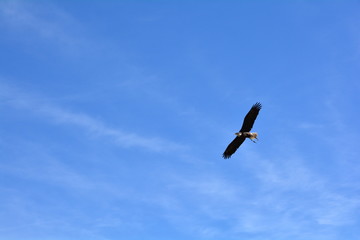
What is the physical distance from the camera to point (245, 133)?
1759 inches

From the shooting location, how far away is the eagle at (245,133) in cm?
4319

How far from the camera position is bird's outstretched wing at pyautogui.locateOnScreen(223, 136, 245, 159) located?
45750mm

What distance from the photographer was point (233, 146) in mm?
46531

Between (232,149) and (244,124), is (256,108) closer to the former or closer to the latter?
(244,124)

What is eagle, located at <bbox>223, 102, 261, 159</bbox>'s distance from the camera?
43188mm

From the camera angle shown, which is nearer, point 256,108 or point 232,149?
point 256,108

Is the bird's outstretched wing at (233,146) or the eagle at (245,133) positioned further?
the bird's outstretched wing at (233,146)

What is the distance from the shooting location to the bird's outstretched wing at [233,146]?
45750 mm

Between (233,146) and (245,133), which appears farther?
(233,146)

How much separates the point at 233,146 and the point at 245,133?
231cm

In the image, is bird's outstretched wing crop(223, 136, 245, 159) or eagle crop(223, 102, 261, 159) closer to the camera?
eagle crop(223, 102, 261, 159)

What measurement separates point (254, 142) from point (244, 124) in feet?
5.46

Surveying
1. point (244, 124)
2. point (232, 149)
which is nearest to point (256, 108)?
point (244, 124)

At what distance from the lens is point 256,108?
43.2 metres
